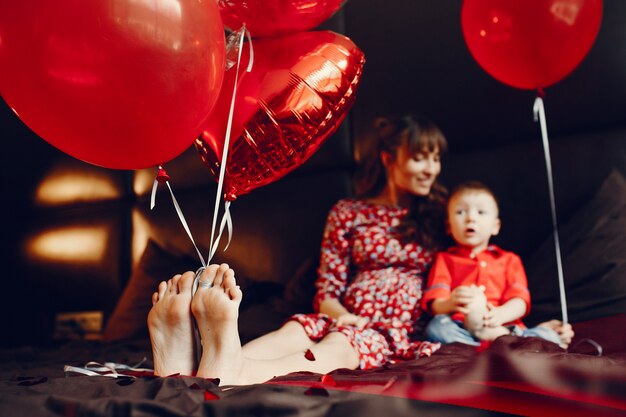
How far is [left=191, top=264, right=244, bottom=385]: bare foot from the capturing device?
90 cm

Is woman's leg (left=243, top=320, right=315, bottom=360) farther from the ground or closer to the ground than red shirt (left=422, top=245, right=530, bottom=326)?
closer to the ground

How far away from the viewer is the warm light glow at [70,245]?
87.4 inches

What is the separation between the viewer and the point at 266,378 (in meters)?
0.96

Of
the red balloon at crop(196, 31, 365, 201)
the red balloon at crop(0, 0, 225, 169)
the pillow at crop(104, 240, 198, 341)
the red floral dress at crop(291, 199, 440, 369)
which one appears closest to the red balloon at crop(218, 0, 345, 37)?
the red balloon at crop(196, 31, 365, 201)

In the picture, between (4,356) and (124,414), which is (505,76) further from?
(4,356)

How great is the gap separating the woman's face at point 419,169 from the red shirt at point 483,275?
0.66 feet

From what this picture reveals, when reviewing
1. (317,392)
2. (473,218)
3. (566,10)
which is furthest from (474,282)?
(317,392)

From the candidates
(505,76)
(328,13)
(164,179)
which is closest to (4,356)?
(164,179)

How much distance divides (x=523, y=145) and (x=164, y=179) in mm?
1068

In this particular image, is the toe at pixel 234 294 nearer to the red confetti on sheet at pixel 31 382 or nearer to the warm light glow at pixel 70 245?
the red confetti on sheet at pixel 31 382

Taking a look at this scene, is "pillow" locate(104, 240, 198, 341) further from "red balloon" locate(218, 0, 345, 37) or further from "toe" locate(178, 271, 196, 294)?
"red balloon" locate(218, 0, 345, 37)

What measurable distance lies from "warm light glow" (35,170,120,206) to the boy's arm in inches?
59.5

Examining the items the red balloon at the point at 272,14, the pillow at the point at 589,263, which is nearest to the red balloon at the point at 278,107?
the red balloon at the point at 272,14

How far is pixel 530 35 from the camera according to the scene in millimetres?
1238
